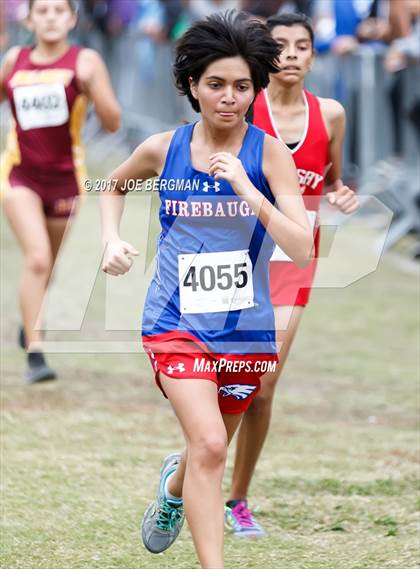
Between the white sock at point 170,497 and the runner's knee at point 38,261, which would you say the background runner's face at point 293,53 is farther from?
the runner's knee at point 38,261

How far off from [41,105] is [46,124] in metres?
0.12

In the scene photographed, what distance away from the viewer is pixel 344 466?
255 inches

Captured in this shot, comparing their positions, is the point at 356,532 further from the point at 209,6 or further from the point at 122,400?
the point at 209,6

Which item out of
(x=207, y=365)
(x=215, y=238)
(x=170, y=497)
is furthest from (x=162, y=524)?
(x=215, y=238)

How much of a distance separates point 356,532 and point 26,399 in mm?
2673

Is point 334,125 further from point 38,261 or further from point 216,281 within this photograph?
point 38,261

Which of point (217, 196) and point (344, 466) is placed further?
point (344, 466)

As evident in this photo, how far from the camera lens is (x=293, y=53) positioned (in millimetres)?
5820

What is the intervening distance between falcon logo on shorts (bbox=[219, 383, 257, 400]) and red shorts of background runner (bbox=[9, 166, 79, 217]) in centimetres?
380

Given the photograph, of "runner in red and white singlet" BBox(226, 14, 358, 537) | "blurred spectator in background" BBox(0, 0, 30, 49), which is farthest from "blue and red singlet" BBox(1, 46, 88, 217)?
"blurred spectator in background" BBox(0, 0, 30, 49)

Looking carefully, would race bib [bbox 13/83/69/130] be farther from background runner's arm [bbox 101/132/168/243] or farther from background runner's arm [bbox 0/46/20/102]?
background runner's arm [bbox 101/132/168/243]

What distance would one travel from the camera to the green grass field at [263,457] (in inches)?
205

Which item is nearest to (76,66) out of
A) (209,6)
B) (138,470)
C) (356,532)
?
(138,470)

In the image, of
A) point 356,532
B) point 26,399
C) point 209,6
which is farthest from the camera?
point 209,6
